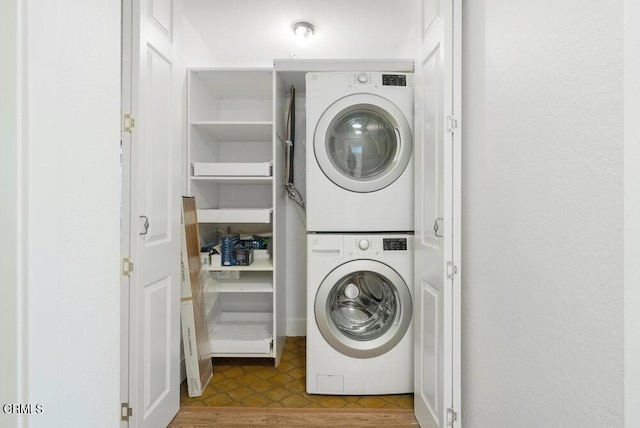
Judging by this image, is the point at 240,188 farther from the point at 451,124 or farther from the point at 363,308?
the point at 451,124

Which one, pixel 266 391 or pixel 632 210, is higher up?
pixel 632 210

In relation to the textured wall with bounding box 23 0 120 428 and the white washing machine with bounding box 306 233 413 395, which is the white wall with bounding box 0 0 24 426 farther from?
the white washing machine with bounding box 306 233 413 395

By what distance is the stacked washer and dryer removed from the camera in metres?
1.88

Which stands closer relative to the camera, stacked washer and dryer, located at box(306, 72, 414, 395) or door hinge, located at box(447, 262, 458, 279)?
door hinge, located at box(447, 262, 458, 279)

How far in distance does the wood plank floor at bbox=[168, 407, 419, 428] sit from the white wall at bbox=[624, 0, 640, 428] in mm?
1281

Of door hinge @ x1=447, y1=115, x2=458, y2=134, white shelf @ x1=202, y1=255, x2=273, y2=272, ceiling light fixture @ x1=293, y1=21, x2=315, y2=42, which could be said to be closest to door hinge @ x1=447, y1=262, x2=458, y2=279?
door hinge @ x1=447, y1=115, x2=458, y2=134

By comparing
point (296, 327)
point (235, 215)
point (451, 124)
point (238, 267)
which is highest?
point (451, 124)

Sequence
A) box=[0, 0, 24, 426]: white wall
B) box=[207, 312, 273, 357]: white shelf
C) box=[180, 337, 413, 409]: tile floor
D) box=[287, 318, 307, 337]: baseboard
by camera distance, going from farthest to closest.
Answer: box=[287, 318, 307, 337]: baseboard → box=[207, 312, 273, 357]: white shelf → box=[180, 337, 413, 409]: tile floor → box=[0, 0, 24, 426]: white wall

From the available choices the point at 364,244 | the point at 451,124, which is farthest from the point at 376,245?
the point at 451,124

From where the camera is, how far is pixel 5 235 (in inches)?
25.1

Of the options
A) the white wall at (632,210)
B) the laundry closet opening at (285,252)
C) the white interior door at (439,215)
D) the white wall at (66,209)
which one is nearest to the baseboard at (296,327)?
the laundry closet opening at (285,252)

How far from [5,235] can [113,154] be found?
0.39m

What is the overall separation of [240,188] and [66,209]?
2026mm

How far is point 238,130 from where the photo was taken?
246 cm
